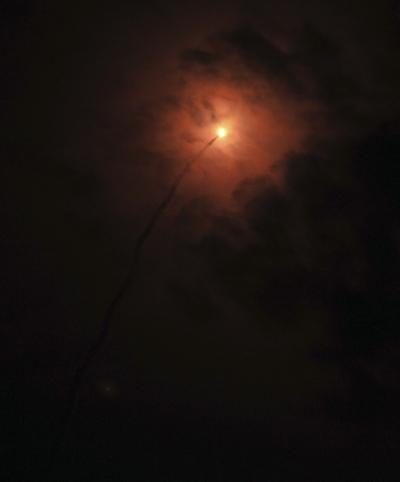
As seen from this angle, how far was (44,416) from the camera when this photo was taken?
1847 cm

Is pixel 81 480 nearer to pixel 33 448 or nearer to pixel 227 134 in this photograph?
pixel 33 448

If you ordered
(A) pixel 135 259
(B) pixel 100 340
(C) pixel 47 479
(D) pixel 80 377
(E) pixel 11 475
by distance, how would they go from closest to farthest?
(C) pixel 47 479 → (D) pixel 80 377 → (B) pixel 100 340 → (A) pixel 135 259 → (E) pixel 11 475

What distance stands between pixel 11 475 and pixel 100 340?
11532 mm

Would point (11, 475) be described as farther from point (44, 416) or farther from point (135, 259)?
point (135, 259)

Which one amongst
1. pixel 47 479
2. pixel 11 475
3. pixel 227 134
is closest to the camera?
pixel 47 479

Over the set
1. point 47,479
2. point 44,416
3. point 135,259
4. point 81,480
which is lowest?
point 47,479

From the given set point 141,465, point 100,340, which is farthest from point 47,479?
point 141,465

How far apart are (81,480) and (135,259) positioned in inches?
483

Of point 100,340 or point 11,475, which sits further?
point 11,475

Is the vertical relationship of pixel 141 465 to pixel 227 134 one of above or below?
below

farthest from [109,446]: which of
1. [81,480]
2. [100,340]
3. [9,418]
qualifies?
[100,340]

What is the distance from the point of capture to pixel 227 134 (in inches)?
527

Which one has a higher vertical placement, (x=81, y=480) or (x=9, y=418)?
(x=9, y=418)

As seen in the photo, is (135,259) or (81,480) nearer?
(135,259)
